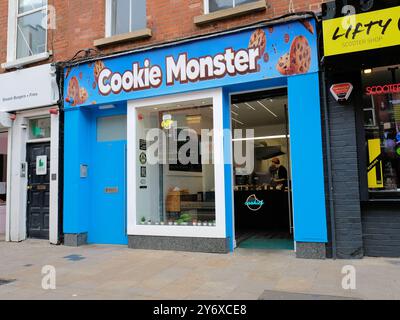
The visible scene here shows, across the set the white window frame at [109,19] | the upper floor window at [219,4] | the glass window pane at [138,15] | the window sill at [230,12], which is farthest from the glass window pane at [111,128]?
the upper floor window at [219,4]

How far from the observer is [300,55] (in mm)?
6617

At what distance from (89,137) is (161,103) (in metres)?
2.23

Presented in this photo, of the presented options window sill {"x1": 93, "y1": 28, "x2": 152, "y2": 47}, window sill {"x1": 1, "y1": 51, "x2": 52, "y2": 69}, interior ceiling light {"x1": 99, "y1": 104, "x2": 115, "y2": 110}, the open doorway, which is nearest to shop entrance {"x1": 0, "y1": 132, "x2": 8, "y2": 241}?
window sill {"x1": 1, "y1": 51, "x2": 52, "y2": 69}

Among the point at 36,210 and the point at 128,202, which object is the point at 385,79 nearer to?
the point at 128,202

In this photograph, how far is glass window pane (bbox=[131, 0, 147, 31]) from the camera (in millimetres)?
8508

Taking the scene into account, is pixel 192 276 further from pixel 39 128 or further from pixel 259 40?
pixel 39 128

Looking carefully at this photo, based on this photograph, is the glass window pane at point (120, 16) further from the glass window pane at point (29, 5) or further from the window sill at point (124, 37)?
the glass window pane at point (29, 5)

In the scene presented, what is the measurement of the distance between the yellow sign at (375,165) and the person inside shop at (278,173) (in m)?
3.53

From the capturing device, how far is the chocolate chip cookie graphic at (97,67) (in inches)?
330

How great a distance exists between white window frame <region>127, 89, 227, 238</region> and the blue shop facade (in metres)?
0.02

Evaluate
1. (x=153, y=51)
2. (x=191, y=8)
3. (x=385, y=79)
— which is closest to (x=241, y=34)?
(x=191, y=8)

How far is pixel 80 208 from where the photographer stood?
8555mm

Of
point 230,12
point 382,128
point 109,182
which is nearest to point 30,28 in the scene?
point 109,182

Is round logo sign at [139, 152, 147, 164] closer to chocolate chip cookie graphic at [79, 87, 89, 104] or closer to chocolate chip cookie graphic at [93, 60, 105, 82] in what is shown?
chocolate chip cookie graphic at [79, 87, 89, 104]
